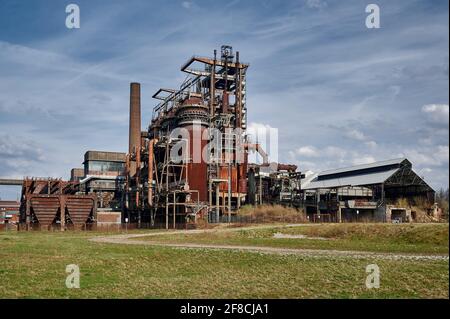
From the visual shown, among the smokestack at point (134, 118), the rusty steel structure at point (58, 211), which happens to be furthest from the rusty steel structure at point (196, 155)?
the rusty steel structure at point (58, 211)

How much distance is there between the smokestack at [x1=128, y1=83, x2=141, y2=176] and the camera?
90.5 metres

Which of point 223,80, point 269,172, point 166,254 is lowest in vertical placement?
point 166,254

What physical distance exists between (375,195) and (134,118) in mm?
46585

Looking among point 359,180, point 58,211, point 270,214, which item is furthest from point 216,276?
point 359,180

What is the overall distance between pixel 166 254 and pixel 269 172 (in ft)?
203

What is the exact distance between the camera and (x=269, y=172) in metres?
87.2

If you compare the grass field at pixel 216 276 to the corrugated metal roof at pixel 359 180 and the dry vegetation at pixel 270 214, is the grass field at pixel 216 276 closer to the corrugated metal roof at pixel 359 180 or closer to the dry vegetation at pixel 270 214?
the dry vegetation at pixel 270 214

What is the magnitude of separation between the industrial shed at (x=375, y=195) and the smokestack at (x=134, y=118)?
33.2 metres

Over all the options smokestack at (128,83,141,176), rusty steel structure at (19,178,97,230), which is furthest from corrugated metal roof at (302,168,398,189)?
rusty steel structure at (19,178,97,230)

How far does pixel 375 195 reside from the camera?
262ft

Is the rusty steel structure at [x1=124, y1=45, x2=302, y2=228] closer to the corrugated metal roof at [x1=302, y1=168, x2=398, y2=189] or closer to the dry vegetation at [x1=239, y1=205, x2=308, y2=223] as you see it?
the dry vegetation at [x1=239, y1=205, x2=308, y2=223]
